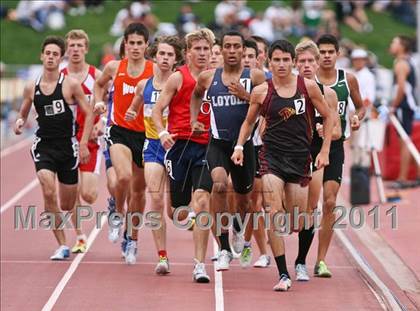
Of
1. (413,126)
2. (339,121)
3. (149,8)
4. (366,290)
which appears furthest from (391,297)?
(149,8)

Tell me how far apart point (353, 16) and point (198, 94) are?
32.8 metres

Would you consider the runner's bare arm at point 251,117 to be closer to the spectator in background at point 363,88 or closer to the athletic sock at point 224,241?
the athletic sock at point 224,241

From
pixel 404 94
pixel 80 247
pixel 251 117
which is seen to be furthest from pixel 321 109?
pixel 404 94

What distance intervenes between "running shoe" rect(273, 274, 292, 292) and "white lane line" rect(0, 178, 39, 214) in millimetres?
7545

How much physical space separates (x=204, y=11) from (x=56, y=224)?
2951 cm

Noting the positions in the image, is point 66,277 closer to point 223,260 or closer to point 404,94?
point 223,260

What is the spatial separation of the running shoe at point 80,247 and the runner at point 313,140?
301 cm

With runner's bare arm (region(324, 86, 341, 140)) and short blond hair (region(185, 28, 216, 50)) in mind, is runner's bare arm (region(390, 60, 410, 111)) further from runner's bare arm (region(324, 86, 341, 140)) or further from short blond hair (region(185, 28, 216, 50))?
short blond hair (region(185, 28, 216, 50))

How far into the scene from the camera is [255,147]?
13930mm

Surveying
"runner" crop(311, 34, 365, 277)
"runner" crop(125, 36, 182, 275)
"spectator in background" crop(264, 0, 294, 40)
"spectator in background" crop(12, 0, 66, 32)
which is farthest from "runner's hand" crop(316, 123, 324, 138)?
"spectator in background" crop(12, 0, 66, 32)

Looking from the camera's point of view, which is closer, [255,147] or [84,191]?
[255,147]

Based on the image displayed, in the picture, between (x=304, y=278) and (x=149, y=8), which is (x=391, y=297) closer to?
(x=304, y=278)

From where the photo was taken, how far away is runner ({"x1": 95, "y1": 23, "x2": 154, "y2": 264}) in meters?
14.4

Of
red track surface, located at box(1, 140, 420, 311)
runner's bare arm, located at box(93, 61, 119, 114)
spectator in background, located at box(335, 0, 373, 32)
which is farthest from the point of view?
spectator in background, located at box(335, 0, 373, 32)
